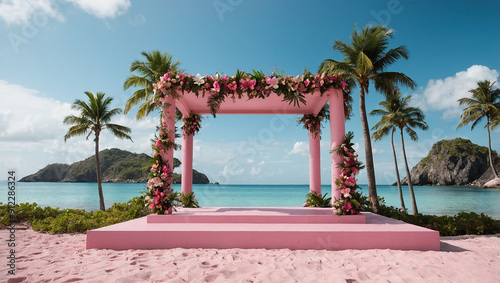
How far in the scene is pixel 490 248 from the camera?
5.22 m

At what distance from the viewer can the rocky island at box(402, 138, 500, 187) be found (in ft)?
160

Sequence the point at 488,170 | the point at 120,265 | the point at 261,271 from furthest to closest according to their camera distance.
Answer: the point at 488,170
the point at 120,265
the point at 261,271

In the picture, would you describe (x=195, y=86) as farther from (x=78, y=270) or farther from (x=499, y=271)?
(x=499, y=271)

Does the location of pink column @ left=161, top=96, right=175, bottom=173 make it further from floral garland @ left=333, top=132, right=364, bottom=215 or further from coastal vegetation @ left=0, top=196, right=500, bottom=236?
floral garland @ left=333, top=132, right=364, bottom=215

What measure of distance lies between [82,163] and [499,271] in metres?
82.2

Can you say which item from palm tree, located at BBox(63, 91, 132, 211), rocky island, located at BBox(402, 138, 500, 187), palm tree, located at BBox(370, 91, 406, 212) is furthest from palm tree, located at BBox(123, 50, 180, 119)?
rocky island, located at BBox(402, 138, 500, 187)

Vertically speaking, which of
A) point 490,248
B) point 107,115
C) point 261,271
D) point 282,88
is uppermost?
point 107,115

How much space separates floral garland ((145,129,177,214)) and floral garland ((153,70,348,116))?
3.45 feet

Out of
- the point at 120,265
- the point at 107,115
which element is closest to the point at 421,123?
the point at 120,265

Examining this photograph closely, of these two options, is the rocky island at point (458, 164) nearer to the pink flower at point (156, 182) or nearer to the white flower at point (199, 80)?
the white flower at point (199, 80)

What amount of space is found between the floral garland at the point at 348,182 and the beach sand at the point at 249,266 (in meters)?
1.53

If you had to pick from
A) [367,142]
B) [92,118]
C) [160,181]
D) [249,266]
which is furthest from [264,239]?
[92,118]

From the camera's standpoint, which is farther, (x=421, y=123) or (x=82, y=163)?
(x=82, y=163)

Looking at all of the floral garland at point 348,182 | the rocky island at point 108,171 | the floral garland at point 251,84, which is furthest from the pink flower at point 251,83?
the rocky island at point 108,171
